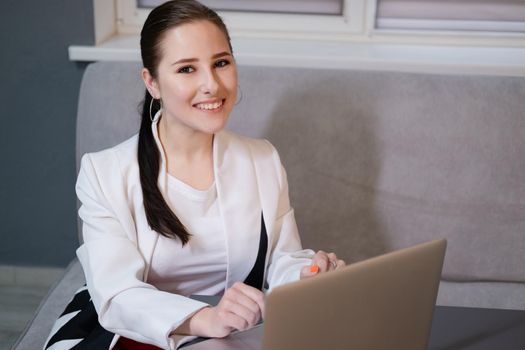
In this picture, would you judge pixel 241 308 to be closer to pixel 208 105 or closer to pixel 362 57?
pixel 208 105

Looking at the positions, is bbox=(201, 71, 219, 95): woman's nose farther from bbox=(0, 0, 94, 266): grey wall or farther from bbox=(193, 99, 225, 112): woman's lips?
bbox=(0, 0, 94, 266): grey wall

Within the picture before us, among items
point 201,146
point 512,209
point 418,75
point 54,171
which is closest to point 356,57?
point 418,75

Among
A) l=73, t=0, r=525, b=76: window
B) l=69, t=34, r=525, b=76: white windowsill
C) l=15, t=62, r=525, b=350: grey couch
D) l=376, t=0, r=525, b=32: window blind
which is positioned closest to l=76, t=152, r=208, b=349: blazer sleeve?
l=15, t=62, r=525, b=350: grey couch

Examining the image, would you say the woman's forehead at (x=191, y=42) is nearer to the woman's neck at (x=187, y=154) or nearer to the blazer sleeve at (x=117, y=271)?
the woman's neck at (x=187, y=154)

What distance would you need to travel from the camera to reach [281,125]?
6.16ft

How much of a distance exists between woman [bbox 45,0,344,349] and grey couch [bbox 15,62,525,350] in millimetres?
338

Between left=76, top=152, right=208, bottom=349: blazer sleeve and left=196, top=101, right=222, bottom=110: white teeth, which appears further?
left=196, top=101, right=222, bottom=110: white teeth

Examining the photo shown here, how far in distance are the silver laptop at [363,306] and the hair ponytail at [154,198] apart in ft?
1.95

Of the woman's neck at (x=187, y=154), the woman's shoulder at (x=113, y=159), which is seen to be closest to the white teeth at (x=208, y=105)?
the woman's neck at (x=187, y=154)

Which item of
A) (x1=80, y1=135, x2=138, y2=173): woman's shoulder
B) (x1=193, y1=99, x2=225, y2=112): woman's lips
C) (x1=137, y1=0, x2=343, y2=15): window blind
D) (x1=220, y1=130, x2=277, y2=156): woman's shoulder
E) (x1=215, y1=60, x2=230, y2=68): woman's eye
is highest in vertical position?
(x1=137, y1=0, x2=343, y2=15): window blind

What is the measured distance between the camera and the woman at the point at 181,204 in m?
1.28

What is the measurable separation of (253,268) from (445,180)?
68 centimetres

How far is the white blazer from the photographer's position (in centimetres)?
124

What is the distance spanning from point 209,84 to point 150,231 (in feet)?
1.14
